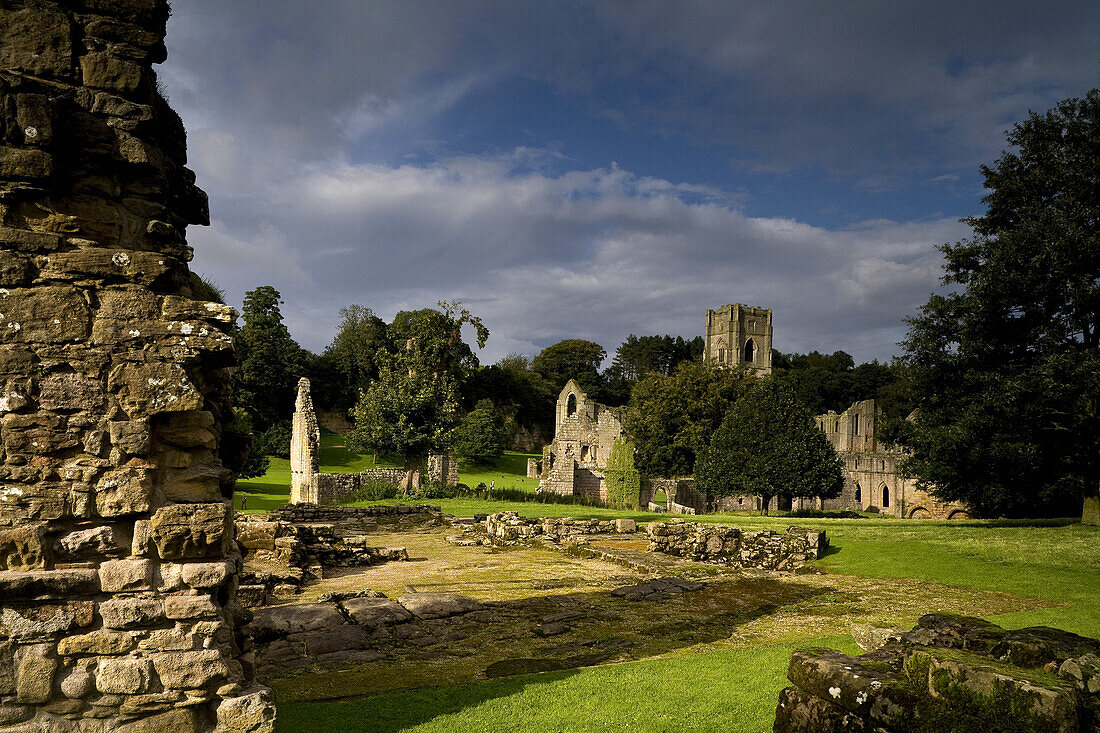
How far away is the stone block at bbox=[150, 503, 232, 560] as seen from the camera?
4.34 metres

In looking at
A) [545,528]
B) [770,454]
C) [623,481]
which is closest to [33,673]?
[545,528]

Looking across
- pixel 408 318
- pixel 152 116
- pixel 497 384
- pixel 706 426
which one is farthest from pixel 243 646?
pixel 497 384

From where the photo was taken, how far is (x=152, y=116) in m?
4.97

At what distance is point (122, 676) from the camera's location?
13.6ft

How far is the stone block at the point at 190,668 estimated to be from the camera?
4.20m

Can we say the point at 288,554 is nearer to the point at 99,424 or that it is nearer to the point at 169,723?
the point at 169,723

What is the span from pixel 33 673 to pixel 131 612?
61 cm

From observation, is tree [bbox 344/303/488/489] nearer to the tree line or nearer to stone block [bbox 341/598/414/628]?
the tree line

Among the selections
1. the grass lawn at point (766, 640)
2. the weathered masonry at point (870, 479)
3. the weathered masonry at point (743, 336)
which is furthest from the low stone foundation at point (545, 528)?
the weathered masonry at point (743, 336)

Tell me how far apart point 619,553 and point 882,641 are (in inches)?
399

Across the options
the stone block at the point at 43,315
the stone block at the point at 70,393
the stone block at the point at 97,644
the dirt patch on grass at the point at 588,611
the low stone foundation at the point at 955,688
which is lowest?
the dirt patch on grass at the point at 588,611

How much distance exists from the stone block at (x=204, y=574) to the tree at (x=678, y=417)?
3432 centimetres

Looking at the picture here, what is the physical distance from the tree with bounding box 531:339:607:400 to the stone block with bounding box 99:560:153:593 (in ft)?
254

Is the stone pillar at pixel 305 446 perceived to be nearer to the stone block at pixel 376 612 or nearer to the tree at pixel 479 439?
the stone block at pixel 376 612
